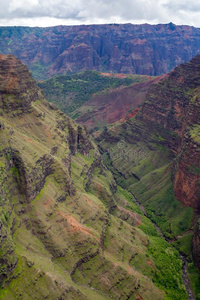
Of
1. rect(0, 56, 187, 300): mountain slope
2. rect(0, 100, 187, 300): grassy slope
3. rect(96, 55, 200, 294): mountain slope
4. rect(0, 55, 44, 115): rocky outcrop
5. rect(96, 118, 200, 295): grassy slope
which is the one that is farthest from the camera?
rect(96, 55, 200, 294): mountain slope

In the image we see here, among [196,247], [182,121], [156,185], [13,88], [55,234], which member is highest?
[13,88]

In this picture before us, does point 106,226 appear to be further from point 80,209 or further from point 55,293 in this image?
point 55,293

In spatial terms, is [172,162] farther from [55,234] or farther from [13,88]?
[55,234]

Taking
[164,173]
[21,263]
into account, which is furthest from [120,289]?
[164,173]

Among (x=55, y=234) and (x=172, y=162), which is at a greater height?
(x=55, y=234)

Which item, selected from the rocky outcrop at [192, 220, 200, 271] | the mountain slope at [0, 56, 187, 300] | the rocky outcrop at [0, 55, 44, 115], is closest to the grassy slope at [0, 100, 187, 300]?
the mountain slope at [0, 56, 187, 300]

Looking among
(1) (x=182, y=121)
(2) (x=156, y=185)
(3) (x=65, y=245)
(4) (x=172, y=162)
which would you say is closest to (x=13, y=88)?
(3) (x=65, y=245)

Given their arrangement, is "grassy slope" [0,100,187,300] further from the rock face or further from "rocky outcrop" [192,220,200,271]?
the rock face
